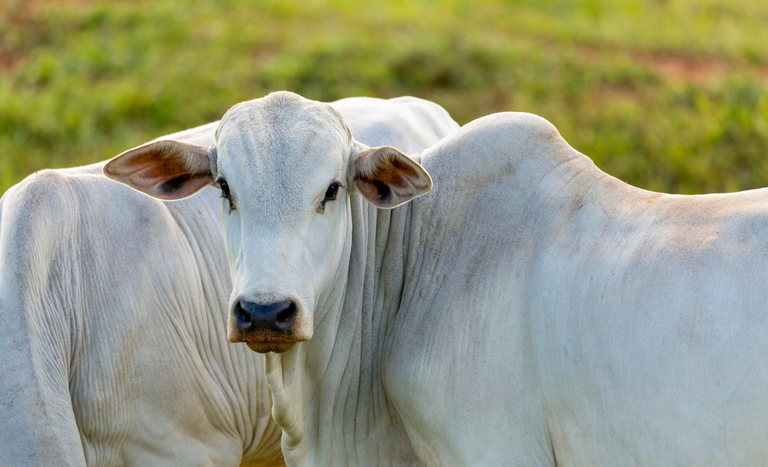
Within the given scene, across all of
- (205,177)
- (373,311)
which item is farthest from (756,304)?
(205,177)

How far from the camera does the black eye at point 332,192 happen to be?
10.8 feet

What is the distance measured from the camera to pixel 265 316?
9.61ft

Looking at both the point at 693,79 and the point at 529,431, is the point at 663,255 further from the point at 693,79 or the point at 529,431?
the point at 693,79

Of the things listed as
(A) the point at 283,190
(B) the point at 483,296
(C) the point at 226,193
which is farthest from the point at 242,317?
(B) the point at 483,296

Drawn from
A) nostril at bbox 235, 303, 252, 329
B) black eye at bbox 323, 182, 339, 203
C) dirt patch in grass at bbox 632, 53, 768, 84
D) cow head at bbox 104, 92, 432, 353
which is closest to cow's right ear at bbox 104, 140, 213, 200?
cow head at bbox 104, 92, 432, 353

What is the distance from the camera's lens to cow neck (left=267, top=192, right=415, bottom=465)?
3584mm

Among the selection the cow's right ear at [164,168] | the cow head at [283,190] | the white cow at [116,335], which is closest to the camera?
the cow head at [283,190]

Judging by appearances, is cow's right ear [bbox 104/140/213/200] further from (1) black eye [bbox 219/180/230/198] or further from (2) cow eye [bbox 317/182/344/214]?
(2) cow eye [bbox 317/182/344/214]

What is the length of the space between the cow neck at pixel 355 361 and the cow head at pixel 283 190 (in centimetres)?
14

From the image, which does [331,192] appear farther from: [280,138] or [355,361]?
[355,361]

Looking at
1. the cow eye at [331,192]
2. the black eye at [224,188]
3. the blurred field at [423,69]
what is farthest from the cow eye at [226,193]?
the blurred field at [423,69]

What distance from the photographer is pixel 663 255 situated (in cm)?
306

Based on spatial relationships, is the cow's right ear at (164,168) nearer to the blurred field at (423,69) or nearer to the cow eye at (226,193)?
the cow eye at (226,193)

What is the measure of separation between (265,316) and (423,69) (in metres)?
9.88
